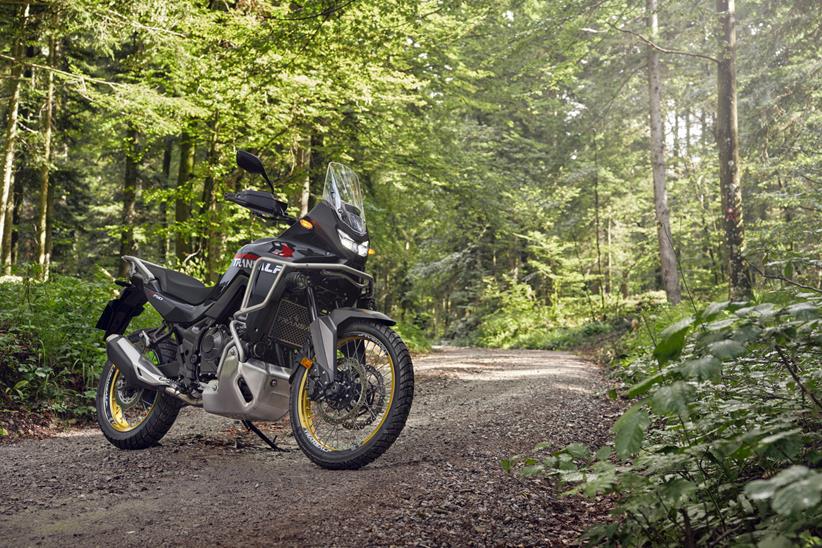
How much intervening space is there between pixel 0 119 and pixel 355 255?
57.8 ft

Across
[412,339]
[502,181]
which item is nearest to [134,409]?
[412,339]

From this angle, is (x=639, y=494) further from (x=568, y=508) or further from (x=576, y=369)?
(x=576, y=369)

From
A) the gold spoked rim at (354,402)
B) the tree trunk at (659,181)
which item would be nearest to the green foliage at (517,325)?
the tree trunk at (659,181)

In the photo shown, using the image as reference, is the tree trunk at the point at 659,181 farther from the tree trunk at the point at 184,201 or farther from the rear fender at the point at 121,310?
the rear fender at the point at 121,310

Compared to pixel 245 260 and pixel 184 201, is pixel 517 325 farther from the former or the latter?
pixel 245 260

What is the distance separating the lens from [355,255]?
439cm

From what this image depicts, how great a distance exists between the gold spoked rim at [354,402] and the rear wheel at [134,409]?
125 cm

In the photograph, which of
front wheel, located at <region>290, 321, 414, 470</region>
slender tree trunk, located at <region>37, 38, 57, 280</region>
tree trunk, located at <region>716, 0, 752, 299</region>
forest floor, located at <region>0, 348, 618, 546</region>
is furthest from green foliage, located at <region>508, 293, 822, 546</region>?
slender tree trunk, located at <region>37, 38, 57, 280</region>

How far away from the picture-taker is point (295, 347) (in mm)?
4535

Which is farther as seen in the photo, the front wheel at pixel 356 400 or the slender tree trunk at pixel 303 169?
the slender tree trunk at pixel 303 169

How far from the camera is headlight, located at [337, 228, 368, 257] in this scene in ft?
14.3

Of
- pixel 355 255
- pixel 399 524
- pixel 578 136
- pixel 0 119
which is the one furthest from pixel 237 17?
pixel 578 136

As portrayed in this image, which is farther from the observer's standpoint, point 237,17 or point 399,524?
point 237,17

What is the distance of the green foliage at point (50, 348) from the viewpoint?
658 cm
